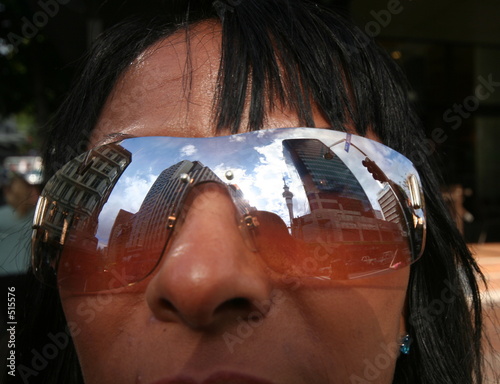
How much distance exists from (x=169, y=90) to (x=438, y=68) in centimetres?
765

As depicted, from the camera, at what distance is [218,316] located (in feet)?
2.71

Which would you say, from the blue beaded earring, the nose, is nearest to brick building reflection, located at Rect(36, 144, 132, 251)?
the nose

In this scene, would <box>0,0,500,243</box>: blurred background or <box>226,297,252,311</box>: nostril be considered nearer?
<box>226,297,252,311</box>: nostril

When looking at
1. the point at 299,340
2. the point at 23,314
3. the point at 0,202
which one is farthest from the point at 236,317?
the point at 0,202

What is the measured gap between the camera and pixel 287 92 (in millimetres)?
1019

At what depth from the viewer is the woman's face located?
0.81 metres

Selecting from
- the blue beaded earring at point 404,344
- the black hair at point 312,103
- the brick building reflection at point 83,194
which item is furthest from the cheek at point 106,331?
the blue beaded earring at point 404,344

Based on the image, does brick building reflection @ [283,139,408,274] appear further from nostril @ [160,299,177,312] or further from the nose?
nostril @ [160,299,177,312]

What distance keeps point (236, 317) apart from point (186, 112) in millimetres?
500

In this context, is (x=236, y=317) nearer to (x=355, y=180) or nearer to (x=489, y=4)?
(x=355, y=180)

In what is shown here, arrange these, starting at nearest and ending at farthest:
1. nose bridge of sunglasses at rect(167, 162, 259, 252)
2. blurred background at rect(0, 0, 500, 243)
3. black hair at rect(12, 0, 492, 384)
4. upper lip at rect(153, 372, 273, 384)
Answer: upper lip at rect(153, 372, 273, 384) → nose bridge of sunglasses at rect(167, 162, 259, 252) → black hair at rect(12, 0, 492, 384) → blurred background at rect(0, 0, 500, 243)

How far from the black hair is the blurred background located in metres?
3.26

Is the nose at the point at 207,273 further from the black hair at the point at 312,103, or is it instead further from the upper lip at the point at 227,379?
the black hair at the point at 312,103

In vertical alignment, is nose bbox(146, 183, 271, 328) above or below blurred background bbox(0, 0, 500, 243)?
below
